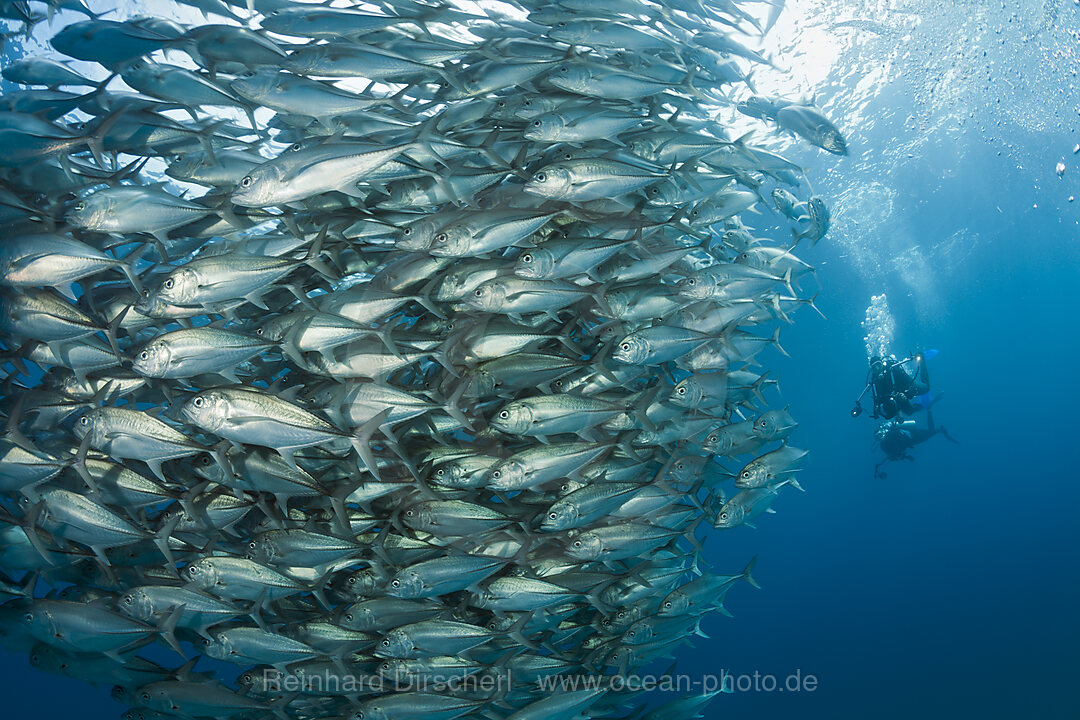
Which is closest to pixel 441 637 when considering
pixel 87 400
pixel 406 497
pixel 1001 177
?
pixel 406 497

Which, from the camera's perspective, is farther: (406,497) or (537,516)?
(537,516)

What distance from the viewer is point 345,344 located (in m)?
2.85

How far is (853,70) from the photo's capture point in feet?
36.8

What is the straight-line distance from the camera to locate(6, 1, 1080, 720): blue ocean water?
12547 millimetres

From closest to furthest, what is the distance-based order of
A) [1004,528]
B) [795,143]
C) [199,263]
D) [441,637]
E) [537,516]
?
1. [199,263]
2. [441,637]
3. [537,516]
4. [795,143]
5. [1004,528]

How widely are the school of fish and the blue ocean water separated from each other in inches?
135

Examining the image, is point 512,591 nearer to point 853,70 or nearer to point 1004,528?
point 853,70

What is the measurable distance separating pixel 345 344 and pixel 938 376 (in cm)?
7721

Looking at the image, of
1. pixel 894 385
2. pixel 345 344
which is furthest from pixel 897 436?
pixel 345 344

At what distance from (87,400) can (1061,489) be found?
2865 inches

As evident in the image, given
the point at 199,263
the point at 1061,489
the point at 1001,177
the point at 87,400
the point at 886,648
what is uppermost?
the point at 1001,177

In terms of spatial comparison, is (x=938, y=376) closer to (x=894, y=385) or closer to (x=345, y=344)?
(x=894, y=385)

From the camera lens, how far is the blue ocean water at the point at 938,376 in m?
12.5

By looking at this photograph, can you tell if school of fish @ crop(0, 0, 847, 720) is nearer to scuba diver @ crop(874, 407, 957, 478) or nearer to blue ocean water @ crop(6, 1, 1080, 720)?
blue ocean water @ crop(6, 1, 1080, 720)
